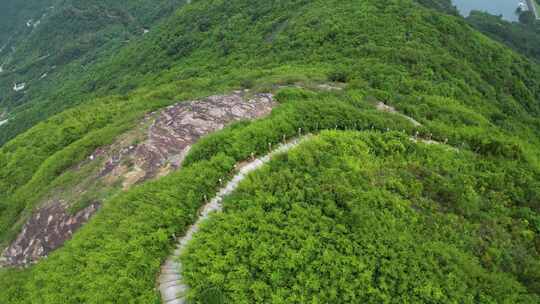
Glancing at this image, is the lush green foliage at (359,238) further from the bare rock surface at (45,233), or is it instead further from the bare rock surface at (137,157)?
the bare rock surface at (45,233)

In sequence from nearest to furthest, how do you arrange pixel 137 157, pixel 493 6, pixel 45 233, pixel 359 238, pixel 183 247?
pixel 359 238, pixel 183 247, pixel 45 233, pixel 137 157, pixel 493 6

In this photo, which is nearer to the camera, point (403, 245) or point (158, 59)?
point (403, 245)

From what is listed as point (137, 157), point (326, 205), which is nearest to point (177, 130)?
point (137, 157)

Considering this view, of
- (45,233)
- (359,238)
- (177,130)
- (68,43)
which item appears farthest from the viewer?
→ (68,43)

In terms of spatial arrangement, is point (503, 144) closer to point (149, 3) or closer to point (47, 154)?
point (47, 154)

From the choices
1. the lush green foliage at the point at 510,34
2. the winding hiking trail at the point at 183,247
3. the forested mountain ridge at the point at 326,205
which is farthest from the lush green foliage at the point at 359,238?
the lush green foliage at the point at 510,34

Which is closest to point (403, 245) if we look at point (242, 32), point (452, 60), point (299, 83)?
point (299, 83)

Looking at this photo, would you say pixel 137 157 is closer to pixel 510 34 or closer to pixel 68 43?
pixel 510 34
